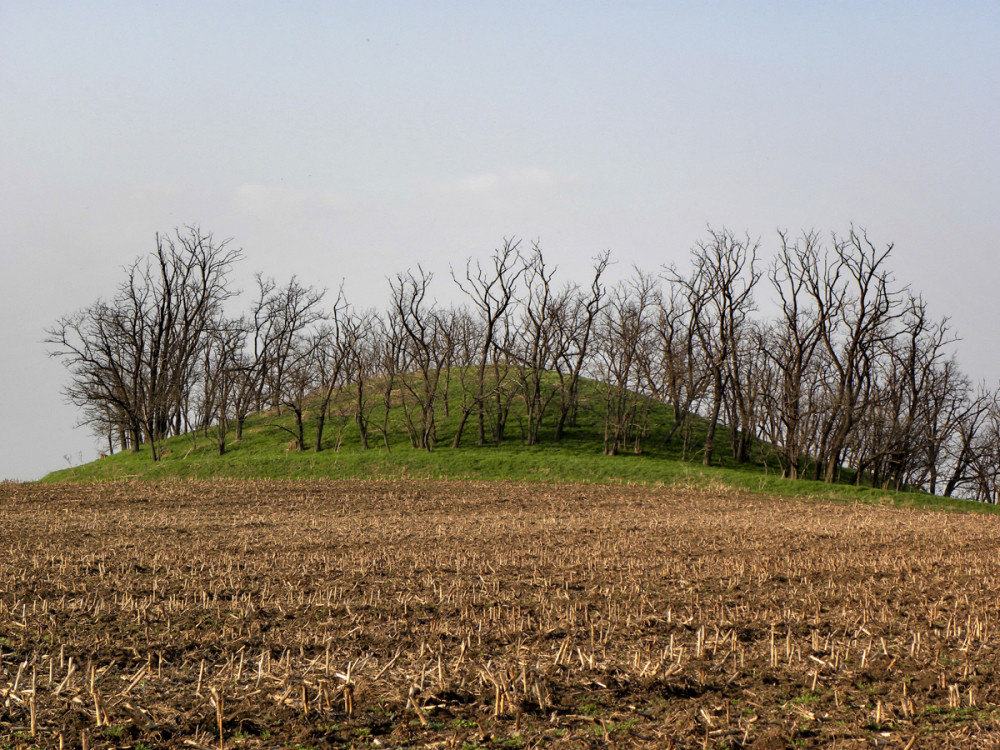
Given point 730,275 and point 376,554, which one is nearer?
point 376,554

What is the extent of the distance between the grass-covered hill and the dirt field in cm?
2132

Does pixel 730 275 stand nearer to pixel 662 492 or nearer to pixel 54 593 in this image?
pixel 662 492

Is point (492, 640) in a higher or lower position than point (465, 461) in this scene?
lower

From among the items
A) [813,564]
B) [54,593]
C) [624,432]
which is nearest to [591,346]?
[624,432]

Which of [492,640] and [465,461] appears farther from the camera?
[465,461]

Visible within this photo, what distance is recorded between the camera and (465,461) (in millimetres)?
46500

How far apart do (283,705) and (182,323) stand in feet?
187

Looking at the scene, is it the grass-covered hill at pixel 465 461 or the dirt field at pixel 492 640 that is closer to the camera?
the dirt field at pixel 492 640

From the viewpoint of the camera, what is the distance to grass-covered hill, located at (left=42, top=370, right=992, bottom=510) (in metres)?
42.2

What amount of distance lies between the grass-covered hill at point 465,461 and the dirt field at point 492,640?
21325 mm

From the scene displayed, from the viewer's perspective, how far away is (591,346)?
5809 cm

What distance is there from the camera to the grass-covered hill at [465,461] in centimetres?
4216

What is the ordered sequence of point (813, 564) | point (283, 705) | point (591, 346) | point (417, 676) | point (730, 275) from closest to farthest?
point (283, 705) → point (417, 676) → point (813, 564) → point (730, 275) → point (591, 346)

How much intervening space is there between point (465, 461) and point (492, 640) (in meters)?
36.8
